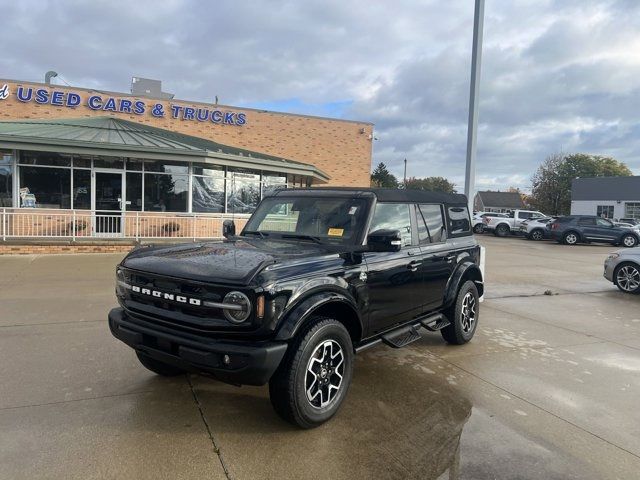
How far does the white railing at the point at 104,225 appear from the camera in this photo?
1431 cm

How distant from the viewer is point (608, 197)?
52000 mm

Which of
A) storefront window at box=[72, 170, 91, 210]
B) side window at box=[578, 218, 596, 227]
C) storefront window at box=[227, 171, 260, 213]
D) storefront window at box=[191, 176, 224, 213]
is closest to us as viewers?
storefront window at box=[72, 170, 91, 210]

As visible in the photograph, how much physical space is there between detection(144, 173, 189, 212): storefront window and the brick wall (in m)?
6.28

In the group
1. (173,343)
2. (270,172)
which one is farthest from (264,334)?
(270,172)

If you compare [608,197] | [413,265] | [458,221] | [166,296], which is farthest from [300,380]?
[608,197]

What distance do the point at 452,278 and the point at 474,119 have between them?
14.7 feet

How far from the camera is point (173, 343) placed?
344cm

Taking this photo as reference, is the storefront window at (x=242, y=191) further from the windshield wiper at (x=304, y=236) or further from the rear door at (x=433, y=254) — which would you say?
the windshield wiper at (x=304, y=236)

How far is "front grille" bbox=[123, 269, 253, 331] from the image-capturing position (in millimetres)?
3342

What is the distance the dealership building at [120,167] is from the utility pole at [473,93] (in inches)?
180

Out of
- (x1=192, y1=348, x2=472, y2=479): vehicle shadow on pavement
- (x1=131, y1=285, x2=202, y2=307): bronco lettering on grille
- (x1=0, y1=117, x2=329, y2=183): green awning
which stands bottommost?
(x1=192, y1=348, x2=472, y2=479): vehicle shadow on pavement

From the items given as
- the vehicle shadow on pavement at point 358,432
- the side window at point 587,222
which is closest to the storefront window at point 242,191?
the vehicle shadow on pavement at point 358,432

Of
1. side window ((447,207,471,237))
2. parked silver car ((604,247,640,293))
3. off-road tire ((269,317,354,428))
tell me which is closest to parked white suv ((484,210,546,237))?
parked silver car ((604,247,640,293))

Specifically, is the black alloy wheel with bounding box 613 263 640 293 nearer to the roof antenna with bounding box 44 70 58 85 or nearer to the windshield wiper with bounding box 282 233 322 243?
the windshield wiper with bounding box 282 233 322 243
